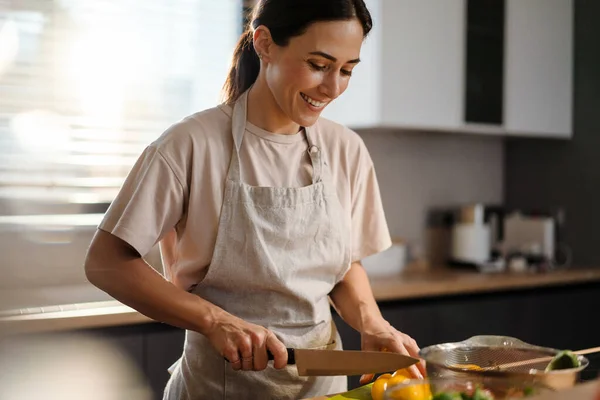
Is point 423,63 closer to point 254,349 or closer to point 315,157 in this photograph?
point 315,157

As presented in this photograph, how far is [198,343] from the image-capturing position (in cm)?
152

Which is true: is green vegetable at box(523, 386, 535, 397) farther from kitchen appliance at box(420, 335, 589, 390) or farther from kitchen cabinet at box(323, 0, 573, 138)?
kitchen cabinet at box(323, 0, 573, 138)

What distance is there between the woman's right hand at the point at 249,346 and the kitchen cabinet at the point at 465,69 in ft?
5.61

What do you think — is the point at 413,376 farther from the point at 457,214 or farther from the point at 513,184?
the point at 513,184

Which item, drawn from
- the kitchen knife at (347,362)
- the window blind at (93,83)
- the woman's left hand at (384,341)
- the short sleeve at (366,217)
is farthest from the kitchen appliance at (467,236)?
the kitchen knife at (347,362)

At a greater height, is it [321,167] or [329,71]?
[329,71]

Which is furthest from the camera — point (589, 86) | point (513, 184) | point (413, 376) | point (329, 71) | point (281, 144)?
point (513, 184)

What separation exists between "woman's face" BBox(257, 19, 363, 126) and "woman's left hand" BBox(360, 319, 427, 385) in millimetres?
415

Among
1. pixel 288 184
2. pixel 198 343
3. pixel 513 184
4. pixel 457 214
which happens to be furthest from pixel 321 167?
pixel 513 184

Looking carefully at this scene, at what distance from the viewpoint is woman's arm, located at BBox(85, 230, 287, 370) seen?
1.32 m

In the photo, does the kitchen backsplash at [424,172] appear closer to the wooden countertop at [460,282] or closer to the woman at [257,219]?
the wooden countertop at [460,282]

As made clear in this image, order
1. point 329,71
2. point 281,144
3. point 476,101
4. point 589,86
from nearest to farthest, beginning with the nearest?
point 329,71
point 281,144
point 476,101
point 589,86

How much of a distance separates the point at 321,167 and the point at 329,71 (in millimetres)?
217

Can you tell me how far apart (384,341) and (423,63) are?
5.76 ft
